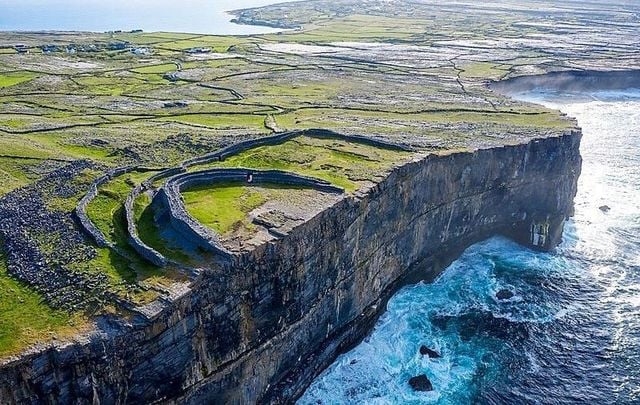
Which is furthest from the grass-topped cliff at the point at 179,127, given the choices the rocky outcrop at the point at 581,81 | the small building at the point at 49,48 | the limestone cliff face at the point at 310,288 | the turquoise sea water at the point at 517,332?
the turquoise sea water at the point at 517,332

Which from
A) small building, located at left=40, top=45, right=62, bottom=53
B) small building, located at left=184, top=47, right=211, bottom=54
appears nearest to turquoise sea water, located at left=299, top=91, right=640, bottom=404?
small building, located at left=184, top=47, right=211, bottom=54

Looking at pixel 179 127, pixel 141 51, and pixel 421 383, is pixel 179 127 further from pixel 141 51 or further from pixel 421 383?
pixel 141 51

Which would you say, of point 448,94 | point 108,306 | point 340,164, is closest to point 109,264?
point 108,306

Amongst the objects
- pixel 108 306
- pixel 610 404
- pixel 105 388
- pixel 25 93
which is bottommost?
pixel 610 404

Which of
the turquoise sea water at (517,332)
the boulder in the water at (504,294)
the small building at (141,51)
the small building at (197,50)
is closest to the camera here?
the turquoise sea water at (517,332)

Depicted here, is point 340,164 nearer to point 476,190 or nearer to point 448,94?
point 476,190

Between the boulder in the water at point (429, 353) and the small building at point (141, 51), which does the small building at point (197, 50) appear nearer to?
the small building at point (141, 51)
